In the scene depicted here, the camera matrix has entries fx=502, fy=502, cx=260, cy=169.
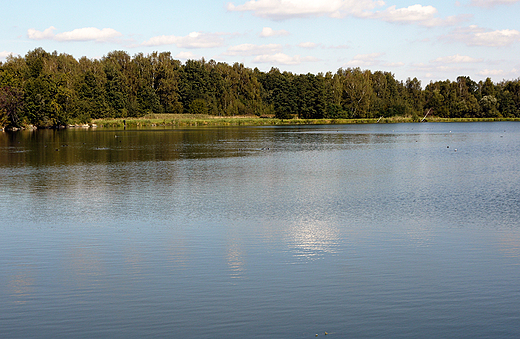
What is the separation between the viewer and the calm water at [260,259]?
9.76 meters

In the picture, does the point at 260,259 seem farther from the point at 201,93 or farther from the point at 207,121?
the point at 201,93

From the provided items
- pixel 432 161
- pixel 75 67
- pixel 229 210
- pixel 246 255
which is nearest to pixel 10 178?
pixel 229 210

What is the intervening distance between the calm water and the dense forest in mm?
95472

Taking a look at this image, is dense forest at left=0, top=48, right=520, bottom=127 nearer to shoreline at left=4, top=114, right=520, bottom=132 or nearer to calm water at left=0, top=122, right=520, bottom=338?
shoreline at left=4, top=114, right=520, bottom=132

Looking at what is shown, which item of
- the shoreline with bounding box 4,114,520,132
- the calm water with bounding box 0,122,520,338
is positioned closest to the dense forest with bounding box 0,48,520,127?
the shoreline with bounding box 4,114,520,132

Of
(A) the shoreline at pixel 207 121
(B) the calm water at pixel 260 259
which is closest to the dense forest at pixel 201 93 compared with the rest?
(A) the shoreline at pixel 207 121

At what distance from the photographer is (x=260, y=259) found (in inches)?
541

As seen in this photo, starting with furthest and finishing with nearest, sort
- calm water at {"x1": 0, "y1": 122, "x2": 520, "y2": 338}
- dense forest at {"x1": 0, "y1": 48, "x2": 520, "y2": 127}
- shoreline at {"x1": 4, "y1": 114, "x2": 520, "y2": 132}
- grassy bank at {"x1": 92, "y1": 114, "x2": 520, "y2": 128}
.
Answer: grassy bank at {"x1": 92, "y1": 114, "x2": 520, "y2": 128} < shoreline at {"x1": 4, "y1": 114, "x2": 520, "y2": 132} < dense forest at {"x1": 0, "y1": 48, "x2": 520, "y2": 127} < calm water at {"x1": 0, "y1": 122, "x2": 520, "y2": 338}

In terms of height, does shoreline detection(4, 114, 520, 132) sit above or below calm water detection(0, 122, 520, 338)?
above

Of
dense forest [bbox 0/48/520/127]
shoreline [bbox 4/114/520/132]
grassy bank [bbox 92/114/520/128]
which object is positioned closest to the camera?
dense forest [bbox 0/48/520/127]

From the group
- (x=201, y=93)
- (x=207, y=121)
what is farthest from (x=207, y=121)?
(x=201, y=93)

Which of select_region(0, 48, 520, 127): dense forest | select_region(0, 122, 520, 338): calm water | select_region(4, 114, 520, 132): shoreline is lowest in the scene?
select_region(0, 122, 520, 338): calm water

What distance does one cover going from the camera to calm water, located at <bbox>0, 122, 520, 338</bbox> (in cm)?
976

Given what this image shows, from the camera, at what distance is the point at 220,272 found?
12664 mm
